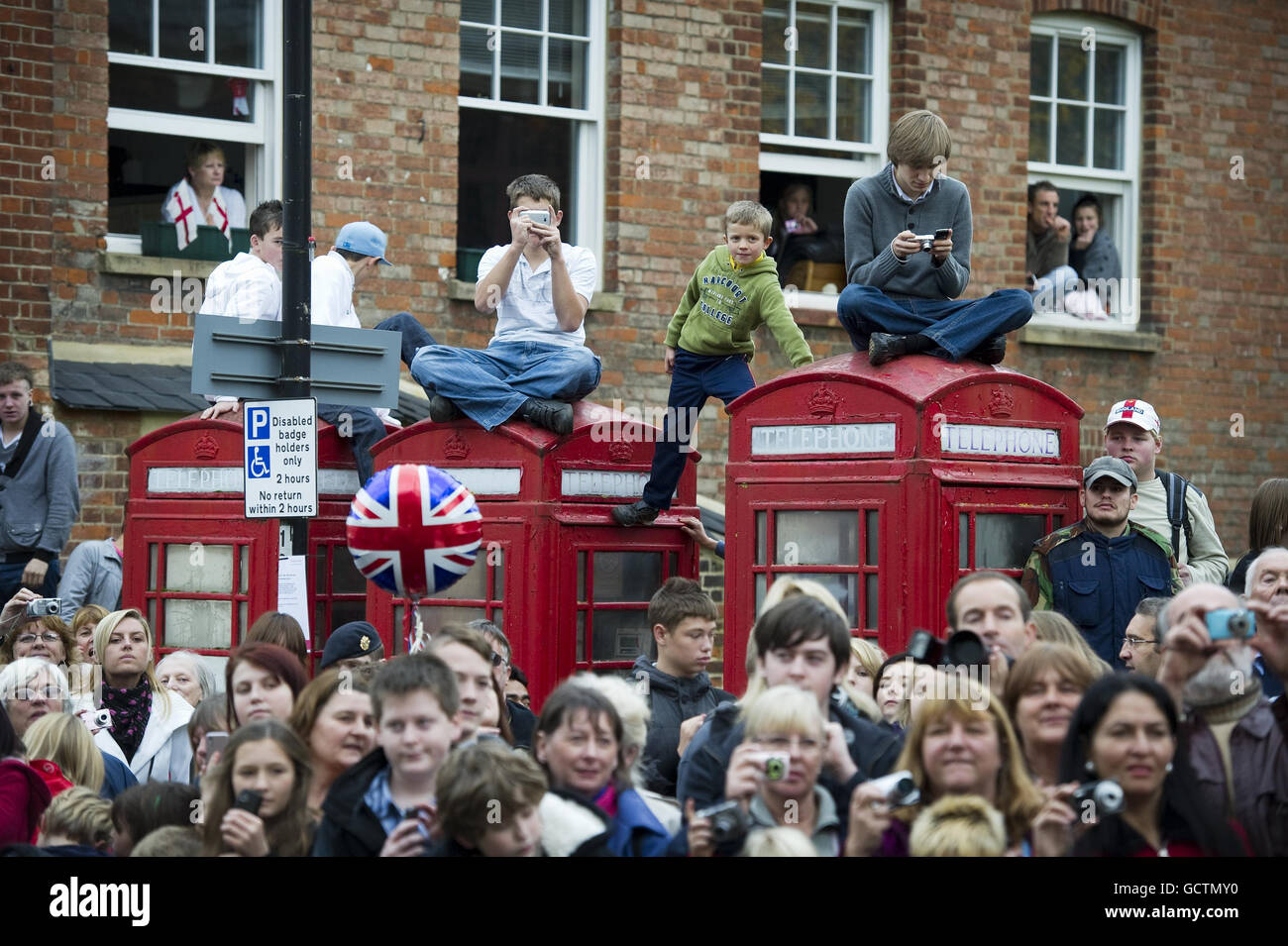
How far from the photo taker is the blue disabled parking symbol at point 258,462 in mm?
8180

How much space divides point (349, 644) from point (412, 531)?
1.29 m

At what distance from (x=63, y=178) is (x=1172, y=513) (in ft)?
22.9

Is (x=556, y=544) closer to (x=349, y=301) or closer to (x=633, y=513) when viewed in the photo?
(x=633, y=513)

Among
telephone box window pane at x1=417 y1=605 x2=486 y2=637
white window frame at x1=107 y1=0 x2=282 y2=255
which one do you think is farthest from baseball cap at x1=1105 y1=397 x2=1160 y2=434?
white window frame at x1=107 y1=0 x2=282 y2=255

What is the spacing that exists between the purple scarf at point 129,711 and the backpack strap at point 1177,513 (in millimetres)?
4172

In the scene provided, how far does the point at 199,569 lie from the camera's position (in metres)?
9.70

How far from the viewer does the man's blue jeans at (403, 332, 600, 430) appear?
8.66 meters

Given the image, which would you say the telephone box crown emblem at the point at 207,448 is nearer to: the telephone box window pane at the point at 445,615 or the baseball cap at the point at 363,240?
the baseball cap at the point at 363,240

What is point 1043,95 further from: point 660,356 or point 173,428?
point 173,428

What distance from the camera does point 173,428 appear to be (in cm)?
983

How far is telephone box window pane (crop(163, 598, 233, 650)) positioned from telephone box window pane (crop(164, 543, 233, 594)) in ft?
0.26

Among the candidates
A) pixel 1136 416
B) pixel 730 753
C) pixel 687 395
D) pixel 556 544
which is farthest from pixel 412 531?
pixel 1136 416

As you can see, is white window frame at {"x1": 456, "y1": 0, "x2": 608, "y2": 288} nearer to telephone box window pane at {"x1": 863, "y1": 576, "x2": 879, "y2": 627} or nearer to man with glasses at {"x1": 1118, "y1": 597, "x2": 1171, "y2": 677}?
telephone box window pane at {"x1": 863, "y1": 576, "x2": 879, "y2": 627}

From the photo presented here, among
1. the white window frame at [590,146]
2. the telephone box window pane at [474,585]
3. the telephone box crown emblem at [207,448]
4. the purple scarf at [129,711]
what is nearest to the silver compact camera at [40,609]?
the purple scarf at [129,711]
